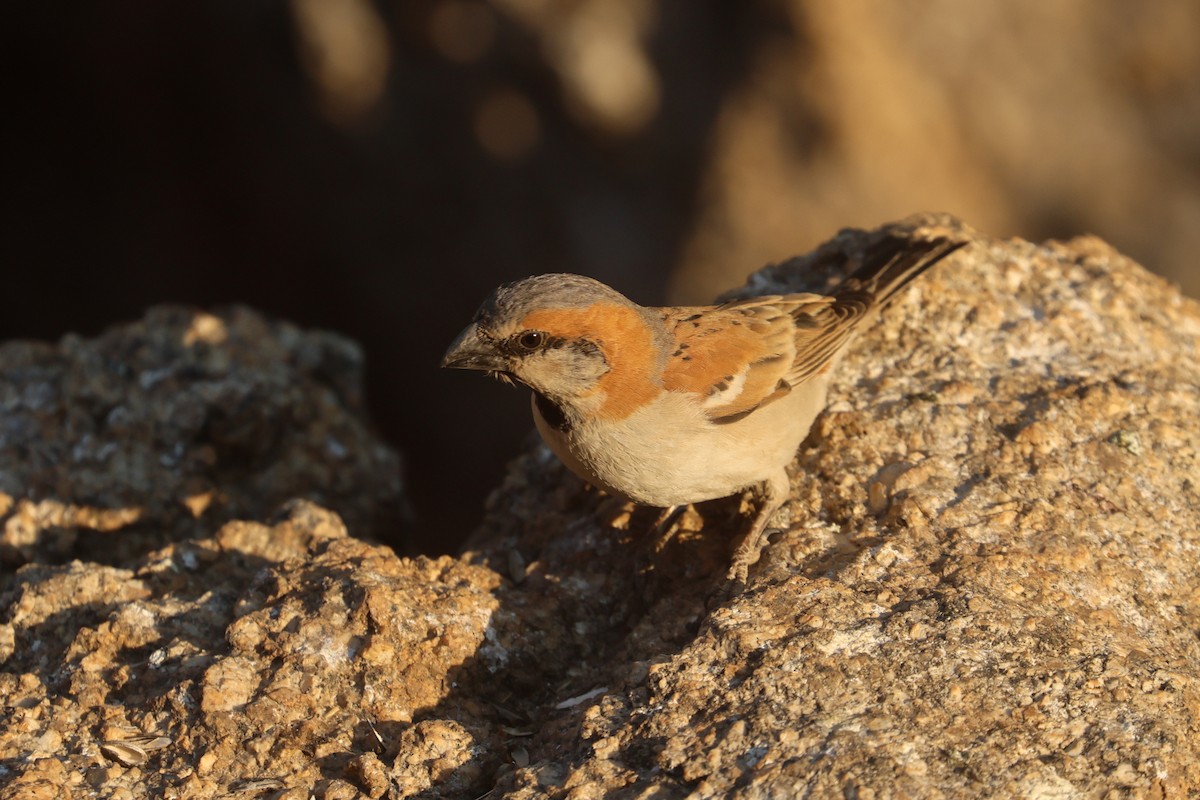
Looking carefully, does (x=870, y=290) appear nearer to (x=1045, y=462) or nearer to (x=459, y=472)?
(x=1045, y=462)

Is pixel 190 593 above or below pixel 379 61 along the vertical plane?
below

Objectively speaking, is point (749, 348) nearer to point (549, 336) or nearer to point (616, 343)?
point (616, 343)

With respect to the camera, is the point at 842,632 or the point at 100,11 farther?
the point at 100,11

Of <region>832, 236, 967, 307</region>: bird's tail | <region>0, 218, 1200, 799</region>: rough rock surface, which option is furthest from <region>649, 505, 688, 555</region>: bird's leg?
<region>832, 236, 967, 307</region>: bird's tail

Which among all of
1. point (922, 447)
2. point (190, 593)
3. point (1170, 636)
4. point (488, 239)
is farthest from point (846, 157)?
point (190, 593)

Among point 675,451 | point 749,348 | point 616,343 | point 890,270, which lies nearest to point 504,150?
point 890,270

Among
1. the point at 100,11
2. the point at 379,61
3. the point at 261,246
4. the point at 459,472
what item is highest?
the point at 100,11

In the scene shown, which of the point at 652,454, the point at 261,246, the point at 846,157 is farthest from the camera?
the point at 261,246
